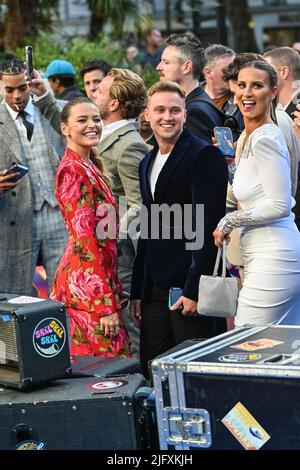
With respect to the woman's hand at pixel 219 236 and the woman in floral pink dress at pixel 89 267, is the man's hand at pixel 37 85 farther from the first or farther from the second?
the woman's hand at pixel 219 236

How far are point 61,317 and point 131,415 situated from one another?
2.24ft

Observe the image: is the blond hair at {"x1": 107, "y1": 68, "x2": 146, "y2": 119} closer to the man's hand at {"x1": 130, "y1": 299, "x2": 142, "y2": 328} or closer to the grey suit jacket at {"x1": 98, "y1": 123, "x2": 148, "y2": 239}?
the grey suit jacket at {"x1": 98, "y1": 123, "x2": 148, "y2": 239}

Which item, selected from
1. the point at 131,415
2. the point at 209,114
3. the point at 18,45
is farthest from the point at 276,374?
the point at 18,45

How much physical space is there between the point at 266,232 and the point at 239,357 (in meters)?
1.38

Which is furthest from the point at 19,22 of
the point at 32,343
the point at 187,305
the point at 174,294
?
the point at 32,343

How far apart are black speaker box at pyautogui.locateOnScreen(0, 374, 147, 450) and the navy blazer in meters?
1.22

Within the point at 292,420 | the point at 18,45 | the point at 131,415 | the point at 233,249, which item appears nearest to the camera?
the point at 292,420

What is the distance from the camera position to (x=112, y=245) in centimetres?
→ 573

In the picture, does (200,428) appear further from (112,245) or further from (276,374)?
(112,245)

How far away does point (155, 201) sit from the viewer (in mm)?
5465

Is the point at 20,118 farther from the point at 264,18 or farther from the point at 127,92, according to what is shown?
the point at 264,18

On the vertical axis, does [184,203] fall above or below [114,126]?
below

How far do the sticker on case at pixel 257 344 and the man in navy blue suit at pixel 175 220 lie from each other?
1.20 m

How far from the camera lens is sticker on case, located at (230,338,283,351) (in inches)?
155
